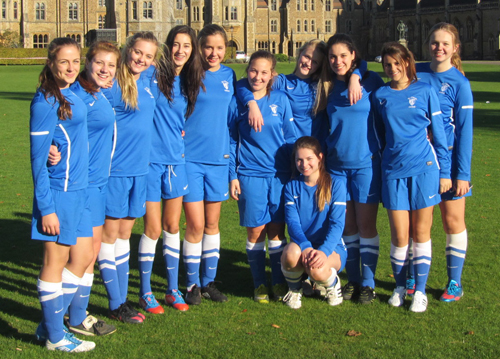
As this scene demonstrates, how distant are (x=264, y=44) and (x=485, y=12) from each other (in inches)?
1077

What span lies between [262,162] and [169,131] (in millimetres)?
831

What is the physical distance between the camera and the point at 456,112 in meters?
5.07

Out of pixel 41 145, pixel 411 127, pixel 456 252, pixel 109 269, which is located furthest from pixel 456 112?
pixel 41 145

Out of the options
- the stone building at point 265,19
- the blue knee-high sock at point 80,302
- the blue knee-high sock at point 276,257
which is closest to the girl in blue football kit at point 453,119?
the blue knee-high sock at point 276,257

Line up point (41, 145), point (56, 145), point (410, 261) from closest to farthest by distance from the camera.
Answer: point (41, 145) → point (56, 145) → point (410, 261)

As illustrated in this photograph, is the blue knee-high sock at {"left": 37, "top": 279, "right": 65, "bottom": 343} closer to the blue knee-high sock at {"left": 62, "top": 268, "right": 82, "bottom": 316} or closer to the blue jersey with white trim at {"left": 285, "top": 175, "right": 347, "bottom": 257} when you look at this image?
the blue knee-high sock at {"left": 62, "top": 268, "right": 82, "bottom": 316}

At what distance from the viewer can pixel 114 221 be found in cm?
469

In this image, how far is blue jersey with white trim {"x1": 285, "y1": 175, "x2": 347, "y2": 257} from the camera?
5.06m

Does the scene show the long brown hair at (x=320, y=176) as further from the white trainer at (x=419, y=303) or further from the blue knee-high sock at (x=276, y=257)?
the white trainer at (x=419, y=303)

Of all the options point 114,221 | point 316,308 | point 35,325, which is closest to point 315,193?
point 316,308

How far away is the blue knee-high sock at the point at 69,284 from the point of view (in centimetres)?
421

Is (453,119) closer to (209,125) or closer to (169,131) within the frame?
(209,125)

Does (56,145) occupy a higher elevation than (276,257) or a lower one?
higher

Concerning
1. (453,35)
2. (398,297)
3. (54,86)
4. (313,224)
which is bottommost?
(398,297)
